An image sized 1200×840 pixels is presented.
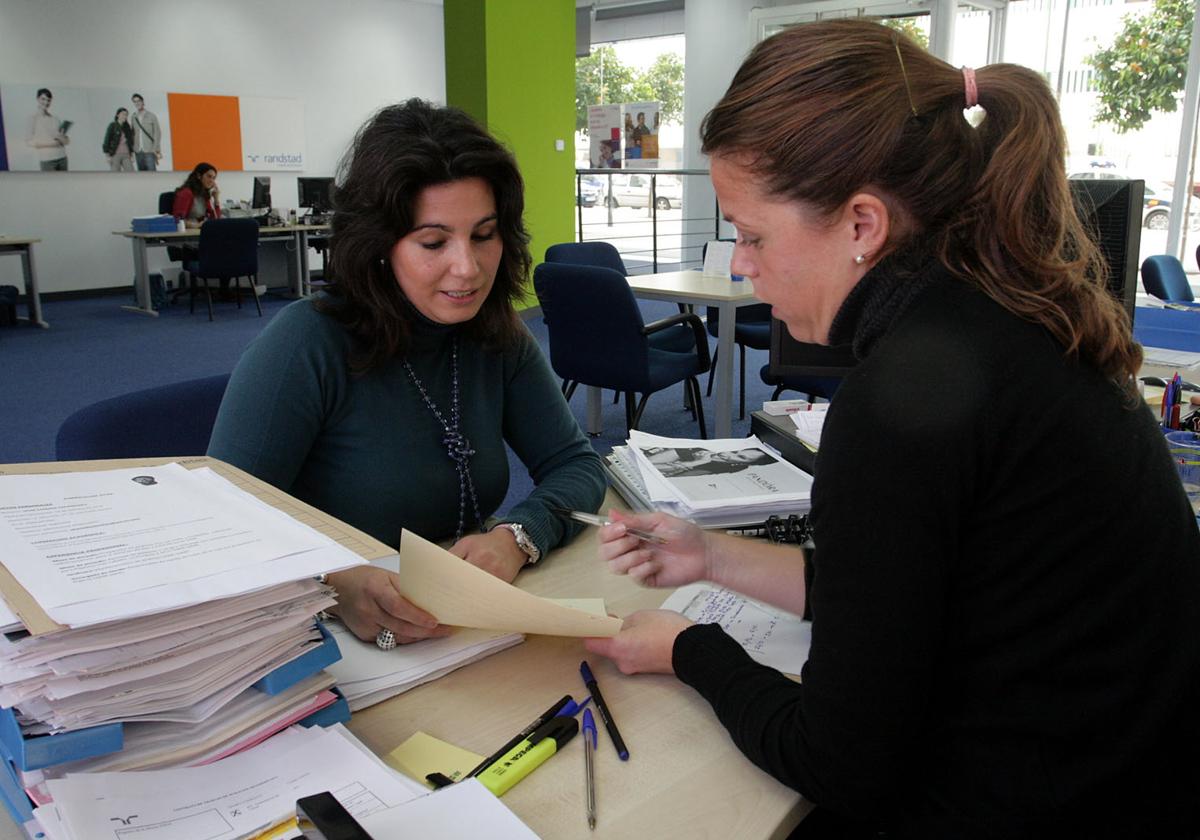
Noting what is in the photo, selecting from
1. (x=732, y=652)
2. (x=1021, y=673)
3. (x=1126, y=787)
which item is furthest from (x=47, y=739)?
(x=1126, y=787)

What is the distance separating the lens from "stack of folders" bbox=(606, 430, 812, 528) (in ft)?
4.69

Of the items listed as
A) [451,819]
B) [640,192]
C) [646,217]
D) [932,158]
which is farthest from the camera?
[646,217]

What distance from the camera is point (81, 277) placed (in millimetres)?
8938

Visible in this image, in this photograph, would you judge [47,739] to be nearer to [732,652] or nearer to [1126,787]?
[732,652]

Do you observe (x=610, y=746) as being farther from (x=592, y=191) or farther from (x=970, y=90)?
(x=592, y=191)

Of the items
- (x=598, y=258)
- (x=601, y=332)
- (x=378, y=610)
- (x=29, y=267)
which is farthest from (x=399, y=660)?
(x=29, y=267)

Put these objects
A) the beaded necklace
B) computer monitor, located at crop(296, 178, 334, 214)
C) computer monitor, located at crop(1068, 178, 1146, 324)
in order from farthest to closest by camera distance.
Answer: computer monitor, located at crop(296, 178, 334, 214), computer monitor, located at crop(1068, 178, 1146, 324), the beaded necklace

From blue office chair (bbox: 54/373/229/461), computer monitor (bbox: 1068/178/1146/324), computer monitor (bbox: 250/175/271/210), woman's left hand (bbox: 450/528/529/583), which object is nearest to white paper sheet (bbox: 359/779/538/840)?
woman's left hand (bbox: 450/528/529/583)

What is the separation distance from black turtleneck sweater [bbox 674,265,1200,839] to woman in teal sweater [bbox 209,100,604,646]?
2.10 feet

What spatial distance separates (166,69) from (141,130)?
648 mm

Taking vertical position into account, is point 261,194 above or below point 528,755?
above

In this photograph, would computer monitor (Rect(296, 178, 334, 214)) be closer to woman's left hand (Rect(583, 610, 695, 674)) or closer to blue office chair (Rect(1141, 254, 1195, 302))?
blue office chair (Rect(1141, 254, 1195, 302))

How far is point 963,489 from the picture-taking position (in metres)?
0.74

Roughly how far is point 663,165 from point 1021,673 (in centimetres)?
1046
